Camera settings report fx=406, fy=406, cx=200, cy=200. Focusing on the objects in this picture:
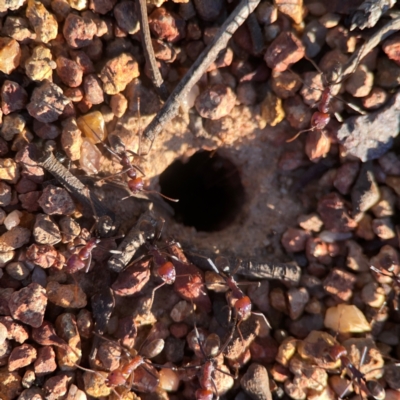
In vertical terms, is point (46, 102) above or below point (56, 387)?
above

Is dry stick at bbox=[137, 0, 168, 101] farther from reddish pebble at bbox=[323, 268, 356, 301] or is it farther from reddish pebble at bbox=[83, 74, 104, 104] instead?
reddish pebble at bbox=[323, 268, 356, 301]

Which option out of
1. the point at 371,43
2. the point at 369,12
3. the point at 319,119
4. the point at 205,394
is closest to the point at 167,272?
the point at 205,394

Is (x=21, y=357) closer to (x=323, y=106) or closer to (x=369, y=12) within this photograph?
(x=323, y=106)

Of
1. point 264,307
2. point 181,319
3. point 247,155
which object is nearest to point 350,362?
point 264,307

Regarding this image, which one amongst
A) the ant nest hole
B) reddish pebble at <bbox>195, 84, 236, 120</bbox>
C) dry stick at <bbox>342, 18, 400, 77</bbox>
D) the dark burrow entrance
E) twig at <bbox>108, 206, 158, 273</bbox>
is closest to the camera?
Answer: dry stick at <bbox>342, 18, 400, 77</bbox>

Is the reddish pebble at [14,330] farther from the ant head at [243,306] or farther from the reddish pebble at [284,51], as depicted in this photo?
the reddish pebble at [284,51]

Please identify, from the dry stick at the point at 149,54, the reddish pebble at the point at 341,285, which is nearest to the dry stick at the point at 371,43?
the dry stick at the point at 149,54

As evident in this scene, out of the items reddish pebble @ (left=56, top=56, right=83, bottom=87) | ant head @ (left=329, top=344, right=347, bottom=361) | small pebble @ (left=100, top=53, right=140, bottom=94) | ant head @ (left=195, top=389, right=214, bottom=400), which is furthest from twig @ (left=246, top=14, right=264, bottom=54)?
ant head @ (left=195, top=389, right=214, bottom=400)

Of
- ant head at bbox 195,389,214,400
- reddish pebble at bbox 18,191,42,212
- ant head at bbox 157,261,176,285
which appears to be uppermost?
reddish pebble at bbox 18,191,42,212
